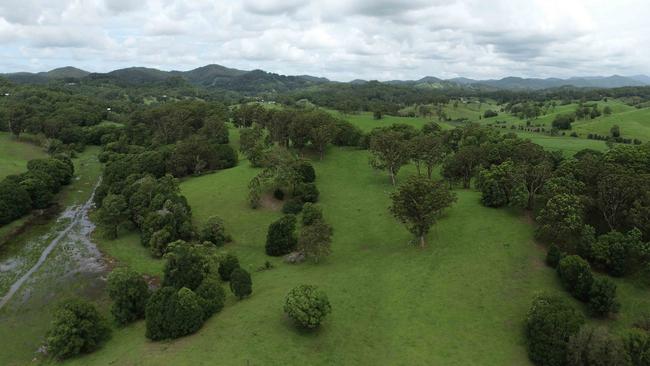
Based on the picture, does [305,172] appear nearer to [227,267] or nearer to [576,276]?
[227,267]

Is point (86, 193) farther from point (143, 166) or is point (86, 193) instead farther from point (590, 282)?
point (590, 282)

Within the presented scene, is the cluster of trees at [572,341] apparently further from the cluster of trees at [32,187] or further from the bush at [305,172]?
the cluster of trees at [32,187]

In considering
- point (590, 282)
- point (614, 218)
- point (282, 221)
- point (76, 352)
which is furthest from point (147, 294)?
point (614, 218)

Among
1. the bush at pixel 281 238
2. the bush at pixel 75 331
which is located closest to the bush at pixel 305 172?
the bush at pixel 281 238

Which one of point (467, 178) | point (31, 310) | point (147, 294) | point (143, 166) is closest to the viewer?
point (147, 294)

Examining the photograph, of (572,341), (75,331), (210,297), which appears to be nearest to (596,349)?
(572,341)
